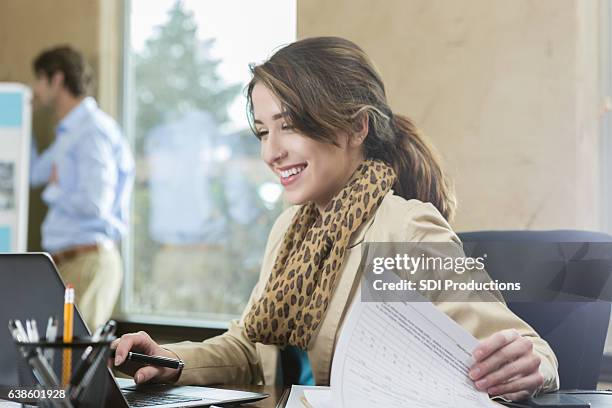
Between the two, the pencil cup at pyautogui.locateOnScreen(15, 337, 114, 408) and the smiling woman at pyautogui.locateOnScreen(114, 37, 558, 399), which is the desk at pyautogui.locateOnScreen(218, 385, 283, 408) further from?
the pencil cup at pyautogui.locateOnScreen(15, 337, 114, 408)

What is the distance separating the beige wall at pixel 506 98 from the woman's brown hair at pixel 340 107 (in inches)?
14.4

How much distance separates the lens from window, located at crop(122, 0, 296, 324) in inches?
138

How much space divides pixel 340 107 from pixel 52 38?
7.92 ft

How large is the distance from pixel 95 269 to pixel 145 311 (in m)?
0.33

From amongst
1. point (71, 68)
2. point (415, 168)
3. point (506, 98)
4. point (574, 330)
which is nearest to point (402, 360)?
point (574, 330)

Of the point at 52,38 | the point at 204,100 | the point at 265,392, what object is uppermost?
the point at 52,38

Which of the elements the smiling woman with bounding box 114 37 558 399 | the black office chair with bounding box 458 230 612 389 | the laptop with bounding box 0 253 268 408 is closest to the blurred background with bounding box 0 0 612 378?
the smiling woman with bounding box 114 37 558 399

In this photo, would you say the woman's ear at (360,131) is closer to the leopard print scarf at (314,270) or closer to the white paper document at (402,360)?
the leopard print scarf at (314,270)

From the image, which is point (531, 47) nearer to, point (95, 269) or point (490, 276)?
point (490, 276)

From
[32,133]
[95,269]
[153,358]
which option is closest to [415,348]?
[153,358]

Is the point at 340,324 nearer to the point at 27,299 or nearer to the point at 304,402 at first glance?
the point at 304,402

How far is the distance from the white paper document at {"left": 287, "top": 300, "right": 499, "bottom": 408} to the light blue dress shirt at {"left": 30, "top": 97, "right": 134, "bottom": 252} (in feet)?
8.99

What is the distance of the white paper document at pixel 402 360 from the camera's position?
3.10 ft

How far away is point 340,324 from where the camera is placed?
1.55 meters
